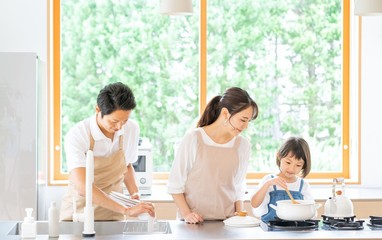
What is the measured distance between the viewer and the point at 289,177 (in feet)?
14.3

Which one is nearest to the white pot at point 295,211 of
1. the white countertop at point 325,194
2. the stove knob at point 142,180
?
the white countertop at point 325,194

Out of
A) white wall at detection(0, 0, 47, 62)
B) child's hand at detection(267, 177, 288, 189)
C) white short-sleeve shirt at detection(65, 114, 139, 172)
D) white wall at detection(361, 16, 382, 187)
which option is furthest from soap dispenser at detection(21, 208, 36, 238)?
white wall at detection(361, 16, 382, 187)

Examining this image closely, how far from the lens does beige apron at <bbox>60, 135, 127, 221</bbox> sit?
397cm

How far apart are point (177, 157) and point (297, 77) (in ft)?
9.11

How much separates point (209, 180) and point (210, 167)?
2.6 inches

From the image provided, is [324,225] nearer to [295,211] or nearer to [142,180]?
[295,211]

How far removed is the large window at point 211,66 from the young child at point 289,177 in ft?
6.70

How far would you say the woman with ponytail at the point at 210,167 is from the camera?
12.9ft

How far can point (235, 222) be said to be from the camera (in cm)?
370

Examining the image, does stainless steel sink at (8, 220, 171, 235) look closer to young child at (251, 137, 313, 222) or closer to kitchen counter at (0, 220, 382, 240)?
kitchen counter at (0, 220, 382, 240)

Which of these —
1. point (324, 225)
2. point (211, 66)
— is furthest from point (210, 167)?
point (211, 66)

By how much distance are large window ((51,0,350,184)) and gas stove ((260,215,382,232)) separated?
2645mm

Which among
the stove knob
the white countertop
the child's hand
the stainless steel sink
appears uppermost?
the child's hand

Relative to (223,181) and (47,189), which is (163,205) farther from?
(223,181)
